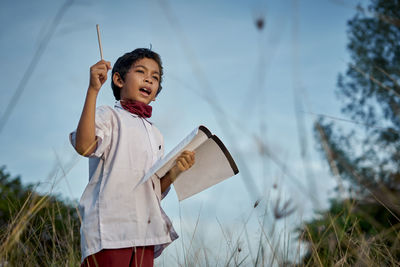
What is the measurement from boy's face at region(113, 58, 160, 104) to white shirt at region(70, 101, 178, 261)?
0.15 metres

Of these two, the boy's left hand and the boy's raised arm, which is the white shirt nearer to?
the boy's raised arm

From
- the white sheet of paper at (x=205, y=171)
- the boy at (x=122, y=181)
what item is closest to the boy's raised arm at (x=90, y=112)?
the boy at (x=122, y=181)

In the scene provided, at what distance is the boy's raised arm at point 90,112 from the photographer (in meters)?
1.90

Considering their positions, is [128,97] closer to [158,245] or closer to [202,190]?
[202,190]

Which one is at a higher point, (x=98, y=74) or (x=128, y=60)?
(x=128, y=60)

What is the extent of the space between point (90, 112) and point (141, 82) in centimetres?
59

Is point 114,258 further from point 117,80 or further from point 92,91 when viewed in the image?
point 117,80

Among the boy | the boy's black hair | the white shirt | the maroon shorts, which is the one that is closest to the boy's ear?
the boy's black hair

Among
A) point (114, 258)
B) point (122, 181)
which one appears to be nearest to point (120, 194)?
point (122, 181)

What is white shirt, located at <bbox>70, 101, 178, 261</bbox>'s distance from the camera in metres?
1.99

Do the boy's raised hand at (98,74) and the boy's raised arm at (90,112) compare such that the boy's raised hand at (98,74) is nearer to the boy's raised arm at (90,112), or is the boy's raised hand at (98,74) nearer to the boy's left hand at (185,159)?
the boy's raised arm at (90,112)

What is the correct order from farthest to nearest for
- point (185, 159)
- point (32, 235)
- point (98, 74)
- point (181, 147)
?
point (32, 235)
point (185, 159)
point (98, 74)
point (181, 147)

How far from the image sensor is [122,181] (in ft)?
6.88

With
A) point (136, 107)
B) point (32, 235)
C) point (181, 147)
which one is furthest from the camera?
point (136, 107)
